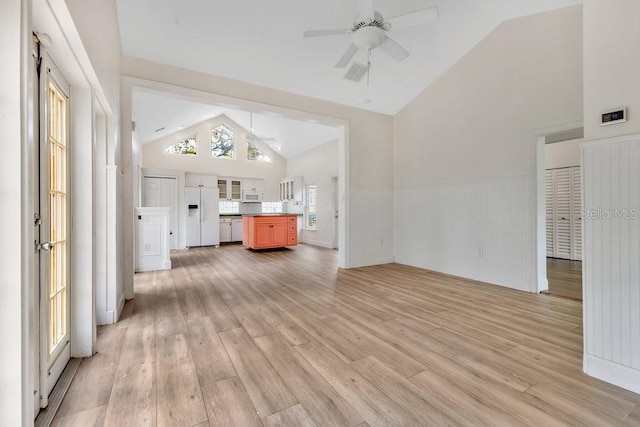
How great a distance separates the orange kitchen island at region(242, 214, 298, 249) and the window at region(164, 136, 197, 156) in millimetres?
2894

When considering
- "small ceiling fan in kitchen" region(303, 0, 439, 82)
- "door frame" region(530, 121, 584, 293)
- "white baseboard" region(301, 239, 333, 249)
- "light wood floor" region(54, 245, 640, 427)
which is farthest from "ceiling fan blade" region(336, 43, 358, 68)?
"white baseboard" region(301, 239, 333, 249)

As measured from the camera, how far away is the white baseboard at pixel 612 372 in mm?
1585

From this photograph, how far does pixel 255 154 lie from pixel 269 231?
11.6 feet

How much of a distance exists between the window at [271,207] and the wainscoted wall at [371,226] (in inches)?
205

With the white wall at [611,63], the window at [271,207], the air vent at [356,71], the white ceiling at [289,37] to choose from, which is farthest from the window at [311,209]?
the white wall at [611,63]

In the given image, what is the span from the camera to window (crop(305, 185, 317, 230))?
337 inches

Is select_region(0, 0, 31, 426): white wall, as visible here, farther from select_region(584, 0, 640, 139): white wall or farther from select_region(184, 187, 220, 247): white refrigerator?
select_region(184, 187, 220, 247): white refrigerator

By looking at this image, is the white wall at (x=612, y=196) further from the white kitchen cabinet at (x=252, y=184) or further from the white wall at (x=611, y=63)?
the white kitchen cabinet at (x=252, y=184)

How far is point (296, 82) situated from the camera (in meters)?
4.19

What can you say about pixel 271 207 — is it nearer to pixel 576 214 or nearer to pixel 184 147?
pixel 184 147

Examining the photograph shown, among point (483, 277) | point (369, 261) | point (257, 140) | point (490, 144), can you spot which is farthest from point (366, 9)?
point (257, 140)

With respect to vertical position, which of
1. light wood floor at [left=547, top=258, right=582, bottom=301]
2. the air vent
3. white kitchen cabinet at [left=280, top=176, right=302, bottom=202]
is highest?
the air vent

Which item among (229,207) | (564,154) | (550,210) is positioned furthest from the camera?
(229,207)

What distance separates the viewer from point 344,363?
74.4 inches
